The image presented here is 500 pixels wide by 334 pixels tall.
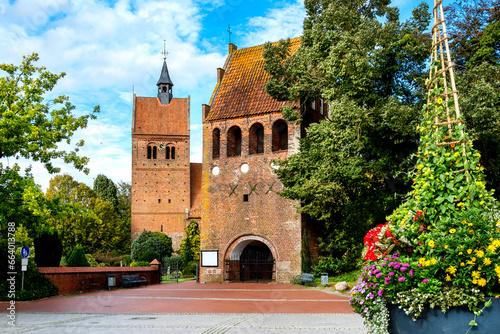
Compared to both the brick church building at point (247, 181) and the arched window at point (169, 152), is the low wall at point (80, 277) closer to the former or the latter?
the brick church building at point (247, 181)

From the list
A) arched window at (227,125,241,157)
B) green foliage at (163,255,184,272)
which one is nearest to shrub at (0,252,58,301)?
arched window at (227,125,241,157)

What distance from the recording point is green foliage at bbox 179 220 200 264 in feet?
159

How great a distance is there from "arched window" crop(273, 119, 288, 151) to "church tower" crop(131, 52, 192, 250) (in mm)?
35611

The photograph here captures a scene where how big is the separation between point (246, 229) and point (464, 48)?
547 inches

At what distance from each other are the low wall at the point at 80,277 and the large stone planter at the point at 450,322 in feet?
53.4

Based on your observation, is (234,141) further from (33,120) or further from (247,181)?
(33,120)

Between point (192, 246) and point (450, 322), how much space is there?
47113 millimetres

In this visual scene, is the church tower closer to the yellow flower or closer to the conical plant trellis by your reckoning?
the conical plant trellis

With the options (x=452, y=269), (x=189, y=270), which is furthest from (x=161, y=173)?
(x=452, y=269)

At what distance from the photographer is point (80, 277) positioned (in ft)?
65.7

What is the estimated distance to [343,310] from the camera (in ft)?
43.1

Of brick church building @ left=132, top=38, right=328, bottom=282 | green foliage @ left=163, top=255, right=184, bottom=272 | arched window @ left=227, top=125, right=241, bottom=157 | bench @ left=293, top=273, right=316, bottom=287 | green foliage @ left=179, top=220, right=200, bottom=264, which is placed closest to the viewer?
bench @ left=293, top=273, right=316, bottom=287

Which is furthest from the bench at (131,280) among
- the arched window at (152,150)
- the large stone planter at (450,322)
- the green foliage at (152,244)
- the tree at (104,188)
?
the tree at (104,188)

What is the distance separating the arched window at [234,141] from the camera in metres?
27.9
